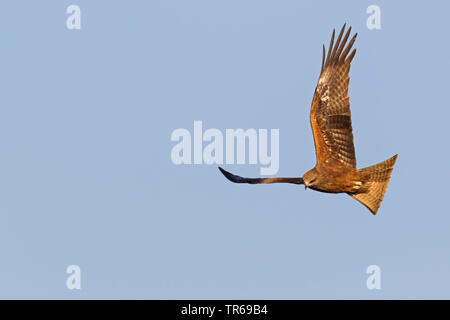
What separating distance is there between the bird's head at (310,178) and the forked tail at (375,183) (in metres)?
0.89

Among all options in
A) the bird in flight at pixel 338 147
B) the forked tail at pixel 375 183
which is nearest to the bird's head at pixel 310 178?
the bird in flight at pixel 338 147

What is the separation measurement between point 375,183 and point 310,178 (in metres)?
1.25

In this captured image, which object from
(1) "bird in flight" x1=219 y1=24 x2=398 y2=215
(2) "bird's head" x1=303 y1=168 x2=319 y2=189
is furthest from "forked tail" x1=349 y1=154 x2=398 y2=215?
(2) "bird's head" x1=303 y1=168 x2=319 y2=189

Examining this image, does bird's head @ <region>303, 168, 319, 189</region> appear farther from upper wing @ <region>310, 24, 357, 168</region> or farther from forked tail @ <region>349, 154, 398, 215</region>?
forked tail @ <region>349, 154, 398, 215</region>

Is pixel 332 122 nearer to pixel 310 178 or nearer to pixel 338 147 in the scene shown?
pixel 338 147

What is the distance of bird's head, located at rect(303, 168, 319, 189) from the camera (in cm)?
1479

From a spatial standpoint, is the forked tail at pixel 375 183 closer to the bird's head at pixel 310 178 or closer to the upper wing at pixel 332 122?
the upper wing at pixel 332 122

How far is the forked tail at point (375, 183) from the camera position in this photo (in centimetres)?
1534

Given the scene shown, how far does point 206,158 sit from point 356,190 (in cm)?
403

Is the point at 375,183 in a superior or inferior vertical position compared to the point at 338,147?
inferior

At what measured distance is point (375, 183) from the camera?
15438 mm

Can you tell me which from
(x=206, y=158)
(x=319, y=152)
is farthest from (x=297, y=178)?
(x=206, y=158)

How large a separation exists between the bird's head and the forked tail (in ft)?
2.92

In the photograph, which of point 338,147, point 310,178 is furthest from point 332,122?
point 310,178
